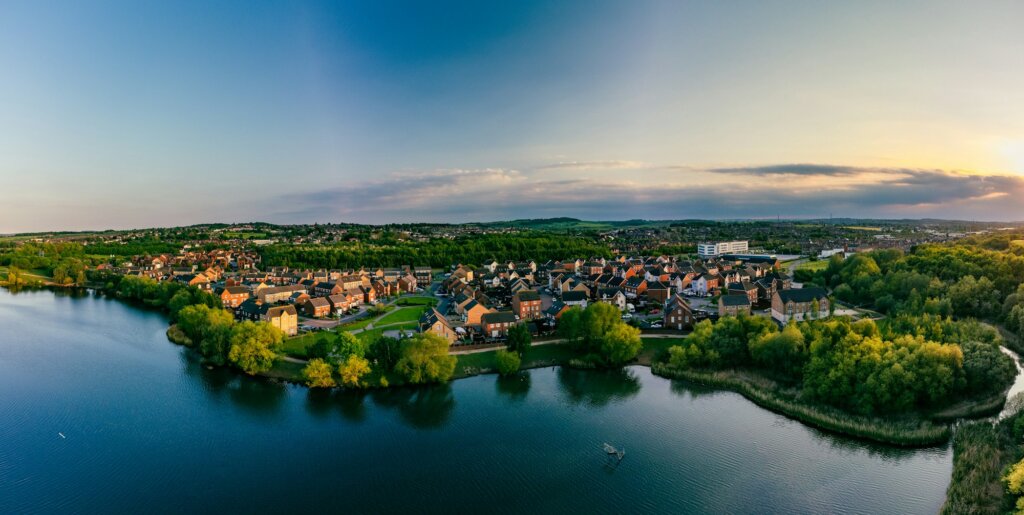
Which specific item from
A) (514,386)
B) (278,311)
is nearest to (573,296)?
(514,386)

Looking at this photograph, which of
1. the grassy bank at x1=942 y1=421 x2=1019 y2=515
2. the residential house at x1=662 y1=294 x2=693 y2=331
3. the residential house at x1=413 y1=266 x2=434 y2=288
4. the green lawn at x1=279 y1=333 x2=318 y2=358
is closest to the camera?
the grassy bank at x1=942 y1=421 x2=1019 y2=515

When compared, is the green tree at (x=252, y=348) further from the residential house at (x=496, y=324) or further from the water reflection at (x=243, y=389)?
the residential house at (x=496, y=324)

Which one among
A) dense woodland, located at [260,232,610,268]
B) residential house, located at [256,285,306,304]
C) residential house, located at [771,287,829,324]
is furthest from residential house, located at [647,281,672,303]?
dense woodland, located at [260,232,610,268]

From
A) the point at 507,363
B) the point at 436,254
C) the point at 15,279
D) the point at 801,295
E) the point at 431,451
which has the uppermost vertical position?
the point at 436,254

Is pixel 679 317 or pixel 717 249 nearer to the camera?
pixel 679 317

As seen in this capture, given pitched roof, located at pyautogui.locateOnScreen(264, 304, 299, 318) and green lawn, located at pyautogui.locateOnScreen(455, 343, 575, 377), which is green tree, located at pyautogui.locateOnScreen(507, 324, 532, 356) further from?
pitched roof, located at pyautogui.locateOnScreen(264, 304, 299, 318)

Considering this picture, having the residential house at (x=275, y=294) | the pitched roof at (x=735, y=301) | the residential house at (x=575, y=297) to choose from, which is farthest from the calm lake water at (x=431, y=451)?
the residential house at (x=275, y=294)

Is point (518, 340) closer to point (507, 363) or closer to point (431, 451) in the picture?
point (507, 363)
